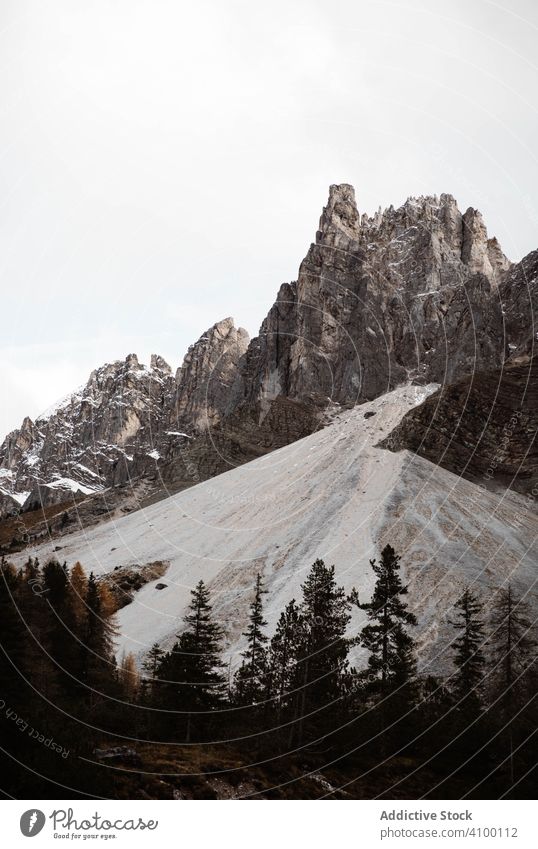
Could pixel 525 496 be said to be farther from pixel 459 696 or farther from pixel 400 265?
pixel 400 265

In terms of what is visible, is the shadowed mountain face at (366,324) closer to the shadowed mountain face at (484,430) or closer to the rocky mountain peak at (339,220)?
the rocky mountain peak at (339,220)

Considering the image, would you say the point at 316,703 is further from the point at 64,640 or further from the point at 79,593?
the point at 79,593

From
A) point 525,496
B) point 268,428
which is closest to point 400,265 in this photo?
point 268,428

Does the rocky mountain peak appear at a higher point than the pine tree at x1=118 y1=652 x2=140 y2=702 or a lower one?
higher

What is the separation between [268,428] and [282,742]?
130 metres

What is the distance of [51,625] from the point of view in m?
55.2

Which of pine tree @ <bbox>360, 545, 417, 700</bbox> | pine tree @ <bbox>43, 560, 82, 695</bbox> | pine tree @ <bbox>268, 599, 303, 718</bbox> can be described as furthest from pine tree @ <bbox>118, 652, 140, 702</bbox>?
pine tree @ <bbox>360, 545, 417, 700</bbox>

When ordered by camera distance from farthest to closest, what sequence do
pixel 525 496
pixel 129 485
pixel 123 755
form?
pixel 129 485 → pixel 525 496 → pixel 123 755

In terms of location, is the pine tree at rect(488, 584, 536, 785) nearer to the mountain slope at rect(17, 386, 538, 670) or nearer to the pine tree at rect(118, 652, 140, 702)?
the mountain slope at rect(17, 386, 538, 670)
